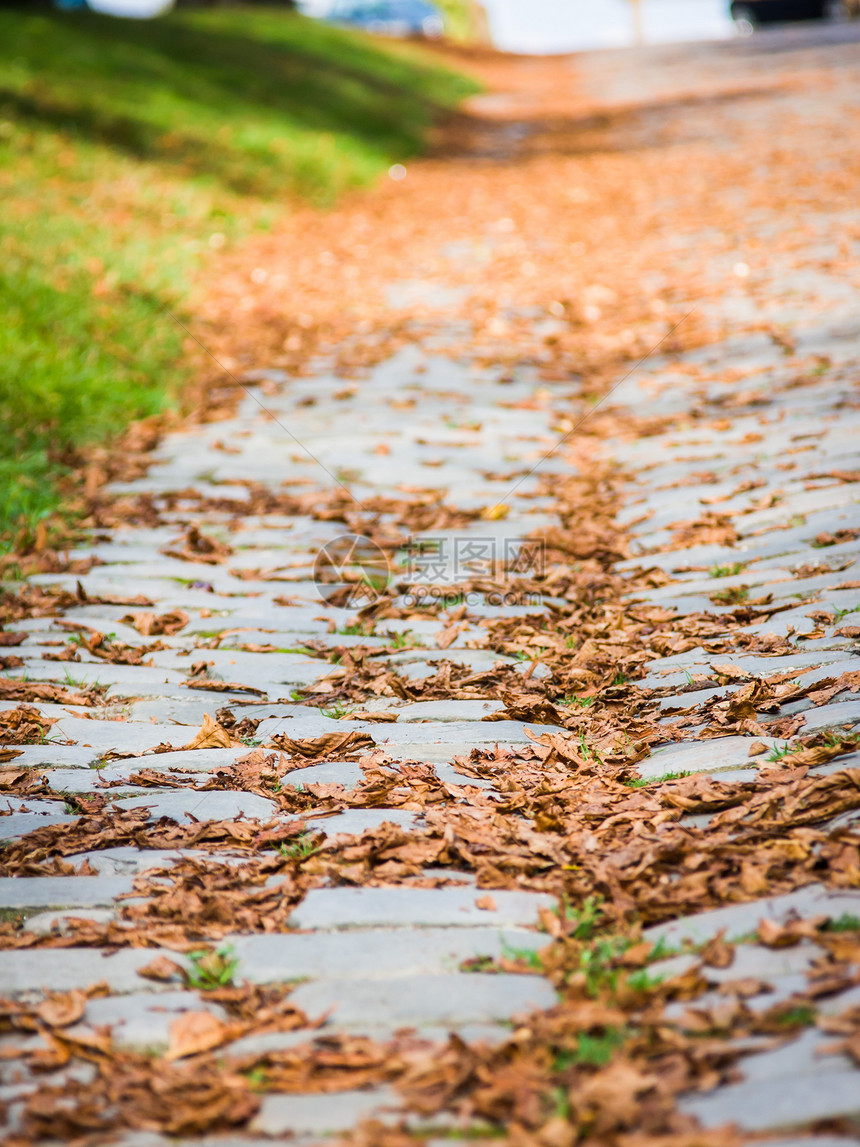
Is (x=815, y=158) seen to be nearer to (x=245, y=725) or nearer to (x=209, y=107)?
(x=209, y=107)

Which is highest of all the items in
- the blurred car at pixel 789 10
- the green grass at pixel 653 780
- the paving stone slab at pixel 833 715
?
the blurred car at pixel 789 10

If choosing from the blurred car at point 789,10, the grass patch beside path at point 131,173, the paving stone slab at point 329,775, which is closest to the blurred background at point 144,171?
the grass patch beside path at point 131,173

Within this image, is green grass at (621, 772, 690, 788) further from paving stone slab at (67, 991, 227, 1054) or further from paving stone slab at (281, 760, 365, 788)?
paving stone slab at (67, 991, 227, 1054)

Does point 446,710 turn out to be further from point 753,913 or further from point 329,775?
point 753,913

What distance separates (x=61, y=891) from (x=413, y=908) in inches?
30.1

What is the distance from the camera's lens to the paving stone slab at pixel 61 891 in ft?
6.62

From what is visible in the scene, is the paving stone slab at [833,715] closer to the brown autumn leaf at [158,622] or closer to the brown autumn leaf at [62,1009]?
the brown autumn leaf at [62,1009]

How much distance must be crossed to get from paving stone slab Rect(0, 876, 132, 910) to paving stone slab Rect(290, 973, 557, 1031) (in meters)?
0.52

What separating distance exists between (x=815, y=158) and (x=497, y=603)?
9861 mm

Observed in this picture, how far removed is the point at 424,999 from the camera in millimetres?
1733

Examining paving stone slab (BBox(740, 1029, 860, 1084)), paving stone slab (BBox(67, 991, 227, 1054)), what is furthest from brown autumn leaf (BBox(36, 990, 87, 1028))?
paving stone slab (BBox(740, 1029, 860, 1084))

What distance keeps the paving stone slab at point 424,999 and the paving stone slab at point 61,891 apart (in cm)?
52

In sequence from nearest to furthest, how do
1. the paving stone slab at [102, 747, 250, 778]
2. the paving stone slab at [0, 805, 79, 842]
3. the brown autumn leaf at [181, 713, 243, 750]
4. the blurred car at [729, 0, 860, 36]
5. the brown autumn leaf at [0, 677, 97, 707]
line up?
the paving stone slab at [0, 805, 79, 842], the paving stone slab at [102, 747, 250, 778], the brown autumn leaf at [181, 713, 243, 750], the brown autumn leaf at [0, 677, 97, 707], the blurred car at [729, 0, 860, 36]

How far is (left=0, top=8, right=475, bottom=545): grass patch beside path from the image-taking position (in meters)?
5.41
